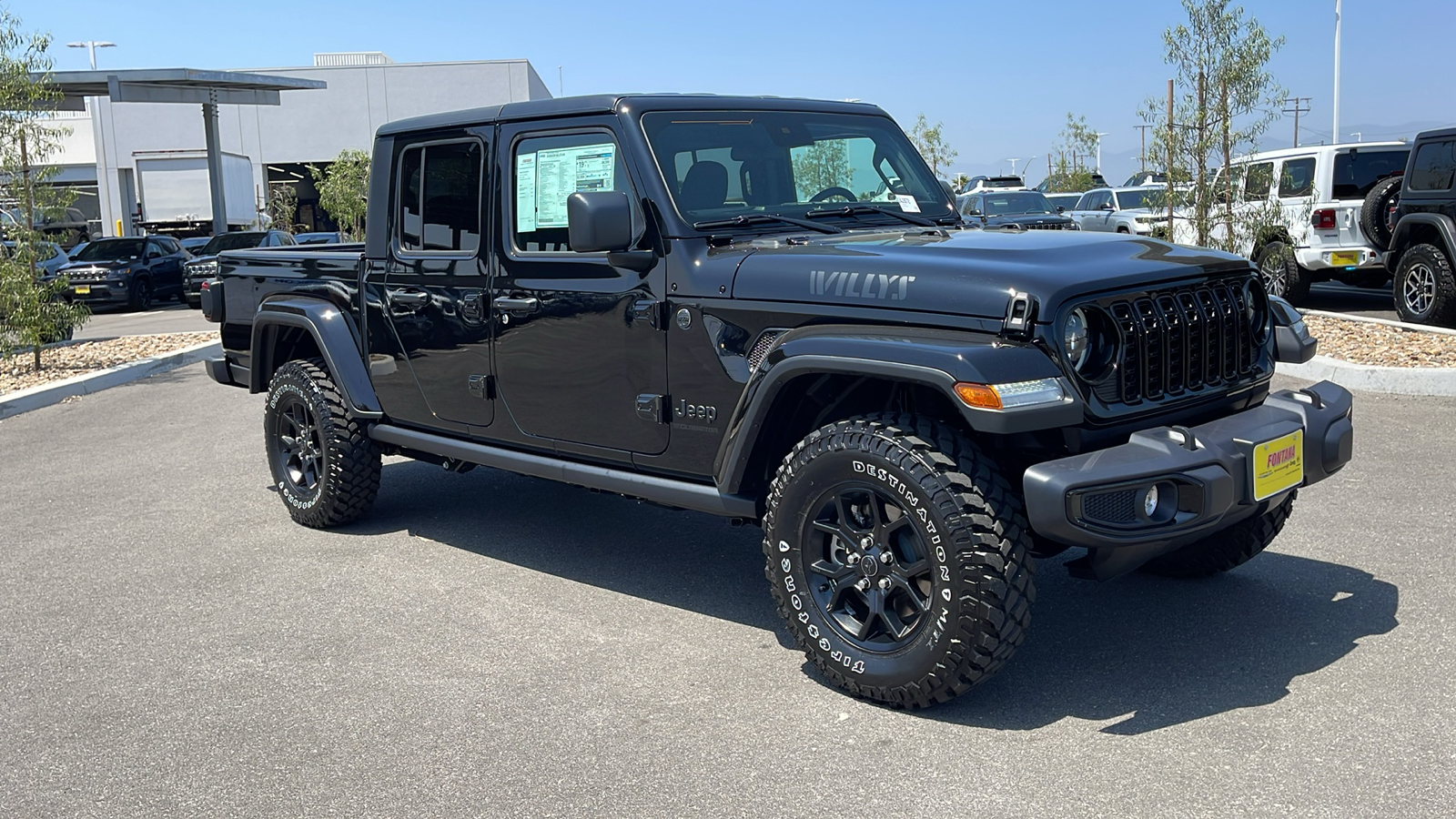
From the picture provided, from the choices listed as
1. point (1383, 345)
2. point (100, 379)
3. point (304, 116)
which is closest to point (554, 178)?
point (1383, 345)

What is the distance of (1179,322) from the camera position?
406 cm

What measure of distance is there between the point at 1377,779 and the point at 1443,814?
21 cm

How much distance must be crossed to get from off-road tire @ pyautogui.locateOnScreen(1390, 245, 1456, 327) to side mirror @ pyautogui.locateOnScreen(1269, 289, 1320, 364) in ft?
26.4

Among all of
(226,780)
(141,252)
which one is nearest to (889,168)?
(226,780)

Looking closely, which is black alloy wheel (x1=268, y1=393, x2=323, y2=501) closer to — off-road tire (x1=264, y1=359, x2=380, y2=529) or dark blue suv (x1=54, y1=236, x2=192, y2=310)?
off-road tire (x1=264, y1=359, x2=380, y2=529)

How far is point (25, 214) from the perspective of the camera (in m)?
15.0

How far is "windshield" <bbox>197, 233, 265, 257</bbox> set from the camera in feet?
75.2

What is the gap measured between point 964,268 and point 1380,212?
36.3ft

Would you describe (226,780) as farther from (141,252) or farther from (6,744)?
(141,252)

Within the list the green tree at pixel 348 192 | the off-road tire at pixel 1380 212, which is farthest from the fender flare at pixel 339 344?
the green tree at pixel 348 192

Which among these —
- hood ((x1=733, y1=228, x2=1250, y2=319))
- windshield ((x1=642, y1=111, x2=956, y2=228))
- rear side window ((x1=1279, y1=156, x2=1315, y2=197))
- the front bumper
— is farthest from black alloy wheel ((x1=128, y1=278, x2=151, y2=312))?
the front bumper

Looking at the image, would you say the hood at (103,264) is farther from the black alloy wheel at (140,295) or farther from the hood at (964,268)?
the hood at (964,268)

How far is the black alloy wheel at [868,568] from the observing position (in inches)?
154

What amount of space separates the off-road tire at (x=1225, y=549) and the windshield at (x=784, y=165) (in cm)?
166
